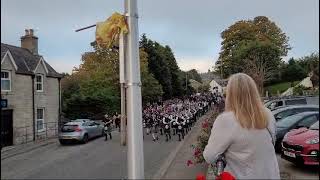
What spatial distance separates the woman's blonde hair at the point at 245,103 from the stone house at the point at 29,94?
24833mm

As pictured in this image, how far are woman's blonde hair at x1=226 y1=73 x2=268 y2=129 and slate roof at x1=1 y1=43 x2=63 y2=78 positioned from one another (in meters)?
27.9

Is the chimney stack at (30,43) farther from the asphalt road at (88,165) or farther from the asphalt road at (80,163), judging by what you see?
the asphalt road at (88,165)

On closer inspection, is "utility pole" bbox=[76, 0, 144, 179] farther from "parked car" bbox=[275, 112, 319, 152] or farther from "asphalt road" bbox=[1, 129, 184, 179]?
"parked car" bbox=[275, 112, 319, 152]

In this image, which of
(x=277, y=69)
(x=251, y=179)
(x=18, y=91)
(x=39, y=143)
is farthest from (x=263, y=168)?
(x=277, y=69)

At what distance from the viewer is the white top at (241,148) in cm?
341

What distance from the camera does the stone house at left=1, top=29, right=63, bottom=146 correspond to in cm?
2898

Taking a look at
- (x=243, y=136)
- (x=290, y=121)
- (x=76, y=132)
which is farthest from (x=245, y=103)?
(x=76, y=132)

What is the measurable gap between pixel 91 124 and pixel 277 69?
33.0 metres

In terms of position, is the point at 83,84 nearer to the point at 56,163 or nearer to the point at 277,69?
the point at 277,69

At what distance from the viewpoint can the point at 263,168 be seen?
346 centimetres

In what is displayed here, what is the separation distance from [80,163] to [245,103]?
1598 centimetres

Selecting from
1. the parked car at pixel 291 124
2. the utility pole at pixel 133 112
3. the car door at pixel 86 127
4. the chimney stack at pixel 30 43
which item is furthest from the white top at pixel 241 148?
the chimney stack at pixel 30 43

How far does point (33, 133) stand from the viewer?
3147 cm

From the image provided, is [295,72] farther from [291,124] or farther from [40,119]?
[40,119]
